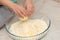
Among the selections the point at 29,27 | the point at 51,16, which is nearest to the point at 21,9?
the point at 29,27

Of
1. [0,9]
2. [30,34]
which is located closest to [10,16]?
[0,9]

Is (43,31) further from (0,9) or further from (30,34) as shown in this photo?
(0,9)

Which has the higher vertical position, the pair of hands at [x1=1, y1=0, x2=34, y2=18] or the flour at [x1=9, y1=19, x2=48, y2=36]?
the pair of hands at [x1=1, y1=0, x2=34, y2=18]

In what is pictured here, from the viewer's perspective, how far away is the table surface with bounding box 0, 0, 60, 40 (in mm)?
726

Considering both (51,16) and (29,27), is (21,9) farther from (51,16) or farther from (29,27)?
(51,16)

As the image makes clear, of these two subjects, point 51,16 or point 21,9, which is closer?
point 21,9

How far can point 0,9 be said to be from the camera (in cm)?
87

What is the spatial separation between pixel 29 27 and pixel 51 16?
0.20 metres

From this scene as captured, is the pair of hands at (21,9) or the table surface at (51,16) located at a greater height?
the pair of hands at (21,9)

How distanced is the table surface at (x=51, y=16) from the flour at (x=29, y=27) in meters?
0.05

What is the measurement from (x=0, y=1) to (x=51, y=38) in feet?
1.16

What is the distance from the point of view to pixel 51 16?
852 millimetres

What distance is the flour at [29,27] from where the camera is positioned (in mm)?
684

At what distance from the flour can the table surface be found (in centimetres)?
5
